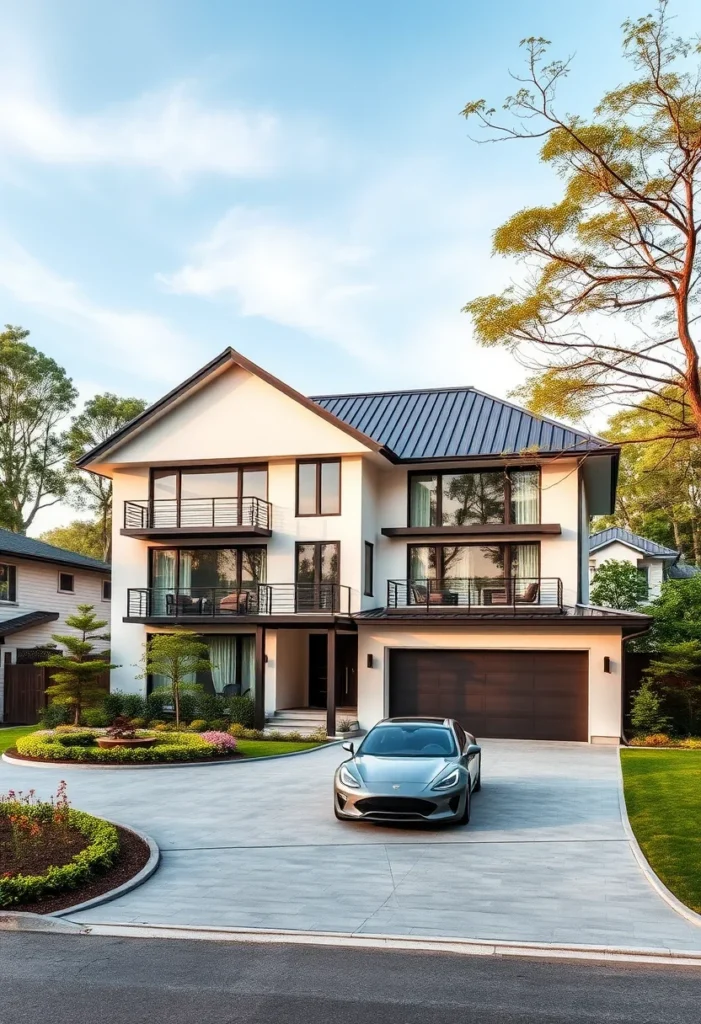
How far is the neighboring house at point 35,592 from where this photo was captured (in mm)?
31641

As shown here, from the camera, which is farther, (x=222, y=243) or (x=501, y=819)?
(x=222, y=243)

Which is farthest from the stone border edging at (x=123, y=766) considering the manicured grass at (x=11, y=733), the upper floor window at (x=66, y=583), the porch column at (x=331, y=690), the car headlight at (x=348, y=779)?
the upper floor window at (x=66, y=583)

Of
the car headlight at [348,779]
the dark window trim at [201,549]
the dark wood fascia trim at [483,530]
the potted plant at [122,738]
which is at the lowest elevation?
the potted plant at [122,738]

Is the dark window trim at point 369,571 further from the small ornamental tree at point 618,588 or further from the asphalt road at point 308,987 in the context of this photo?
the asphalt road at point 308,987

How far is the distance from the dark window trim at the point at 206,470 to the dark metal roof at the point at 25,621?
704 centimetres

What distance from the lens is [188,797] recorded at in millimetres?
14977

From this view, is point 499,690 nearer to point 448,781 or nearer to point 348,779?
point 448,781

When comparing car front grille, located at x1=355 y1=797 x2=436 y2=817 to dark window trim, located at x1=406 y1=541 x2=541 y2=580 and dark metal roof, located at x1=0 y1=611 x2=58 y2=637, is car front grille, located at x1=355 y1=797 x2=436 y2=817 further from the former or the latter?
dark metal roof, located at x1=0 y1=611 x2=58 y2=637

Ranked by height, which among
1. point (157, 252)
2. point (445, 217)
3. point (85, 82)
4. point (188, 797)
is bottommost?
point (188, 797)

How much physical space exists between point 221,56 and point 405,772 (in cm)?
1307

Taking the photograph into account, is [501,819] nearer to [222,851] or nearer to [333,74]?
[222,851]

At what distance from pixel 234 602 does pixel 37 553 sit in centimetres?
1005

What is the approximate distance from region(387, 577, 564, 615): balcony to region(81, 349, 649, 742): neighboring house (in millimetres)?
47

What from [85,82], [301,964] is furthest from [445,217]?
[301,964]
